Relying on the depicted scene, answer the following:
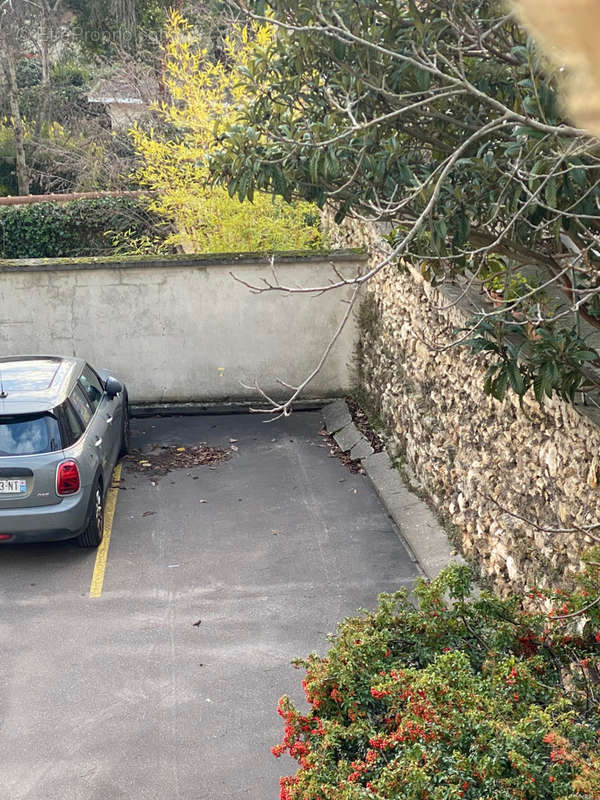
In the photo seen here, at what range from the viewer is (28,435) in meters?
9.00

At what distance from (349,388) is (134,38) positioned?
662 inches

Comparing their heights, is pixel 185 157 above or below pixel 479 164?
below

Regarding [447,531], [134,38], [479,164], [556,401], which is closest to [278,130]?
[479,164]

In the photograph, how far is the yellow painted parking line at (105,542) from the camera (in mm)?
8930

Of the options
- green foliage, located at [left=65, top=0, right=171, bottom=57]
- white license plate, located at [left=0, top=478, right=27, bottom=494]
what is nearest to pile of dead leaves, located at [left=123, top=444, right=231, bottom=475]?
white license plate, located at [left=0, top=478, right=27, bottom=494]

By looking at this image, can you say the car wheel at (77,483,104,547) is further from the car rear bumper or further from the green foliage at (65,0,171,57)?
the green foliage at (65,0,171,57)

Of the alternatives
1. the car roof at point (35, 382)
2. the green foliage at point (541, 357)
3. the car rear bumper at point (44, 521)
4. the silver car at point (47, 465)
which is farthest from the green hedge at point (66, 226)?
the green foliage at point (541, 357)

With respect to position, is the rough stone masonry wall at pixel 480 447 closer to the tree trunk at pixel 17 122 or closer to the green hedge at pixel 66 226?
the green hedge at pixel 66 226

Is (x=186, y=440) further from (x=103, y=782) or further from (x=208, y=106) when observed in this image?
(x=103, y=782)

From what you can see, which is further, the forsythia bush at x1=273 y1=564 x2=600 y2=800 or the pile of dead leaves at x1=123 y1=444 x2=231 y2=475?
the pile of dead leaves at x1=123 y1=444 x2=231 y2=475

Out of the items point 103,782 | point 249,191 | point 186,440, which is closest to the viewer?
point 103,782

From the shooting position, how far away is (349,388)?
46.2 ft

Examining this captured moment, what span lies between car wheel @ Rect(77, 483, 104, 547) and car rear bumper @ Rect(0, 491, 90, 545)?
0.97ft

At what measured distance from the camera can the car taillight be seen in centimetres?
897
